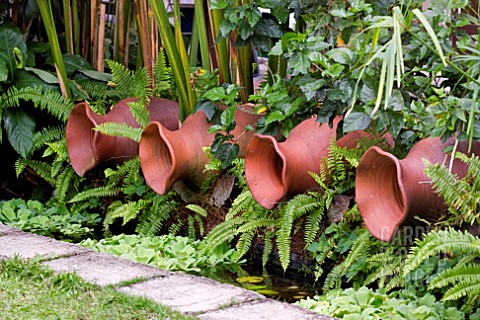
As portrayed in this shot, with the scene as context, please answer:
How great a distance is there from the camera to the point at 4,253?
366cm

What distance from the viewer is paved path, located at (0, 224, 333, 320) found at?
2854 millimetres

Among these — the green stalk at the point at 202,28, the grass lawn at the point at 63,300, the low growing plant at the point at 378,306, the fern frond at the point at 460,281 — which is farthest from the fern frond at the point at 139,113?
the fern frond at the point at 460,281

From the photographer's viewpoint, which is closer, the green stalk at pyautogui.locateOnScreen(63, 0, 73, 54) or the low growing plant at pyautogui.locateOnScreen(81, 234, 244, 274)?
the low growing plant at pyautogui.locateOnScreen(81, 234, 244, 274)

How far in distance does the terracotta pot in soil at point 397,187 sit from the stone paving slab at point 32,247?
54.1 inches

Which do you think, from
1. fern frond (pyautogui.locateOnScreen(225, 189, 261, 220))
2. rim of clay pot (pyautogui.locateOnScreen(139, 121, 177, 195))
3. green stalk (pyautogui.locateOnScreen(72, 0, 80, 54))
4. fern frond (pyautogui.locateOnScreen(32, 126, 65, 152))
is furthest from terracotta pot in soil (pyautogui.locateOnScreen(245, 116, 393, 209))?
green stalk (pyautogui.locateOnScreen(72, 0, 80, 54))

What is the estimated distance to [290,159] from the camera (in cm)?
369

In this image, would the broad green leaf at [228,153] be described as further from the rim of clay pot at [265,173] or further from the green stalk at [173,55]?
the green stalk at [173,55]

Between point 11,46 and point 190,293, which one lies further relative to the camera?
point 11,46

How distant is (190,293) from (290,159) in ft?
2.97

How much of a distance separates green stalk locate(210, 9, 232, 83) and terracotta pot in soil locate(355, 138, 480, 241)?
1465mm

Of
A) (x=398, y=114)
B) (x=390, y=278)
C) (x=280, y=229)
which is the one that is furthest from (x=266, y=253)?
(x=398, y=114)

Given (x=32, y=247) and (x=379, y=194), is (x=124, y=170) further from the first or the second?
(x=379, y=194)

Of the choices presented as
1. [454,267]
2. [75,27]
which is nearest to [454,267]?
[454,267]

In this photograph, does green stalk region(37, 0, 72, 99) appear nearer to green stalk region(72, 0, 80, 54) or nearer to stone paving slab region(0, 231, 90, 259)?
green stalk region(72, 0, 80, 54)
